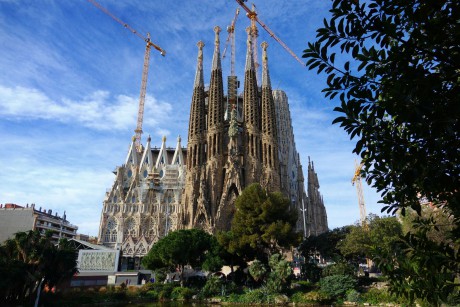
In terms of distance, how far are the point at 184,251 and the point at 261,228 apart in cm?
706

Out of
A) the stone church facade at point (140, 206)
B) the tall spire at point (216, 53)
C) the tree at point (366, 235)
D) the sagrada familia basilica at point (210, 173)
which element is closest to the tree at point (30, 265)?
the tree at point (366, 235)

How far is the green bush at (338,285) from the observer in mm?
24141

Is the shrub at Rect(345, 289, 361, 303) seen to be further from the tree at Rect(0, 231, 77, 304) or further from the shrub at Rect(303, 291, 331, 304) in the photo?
the tree at Rect(0, 231, 77, 304)

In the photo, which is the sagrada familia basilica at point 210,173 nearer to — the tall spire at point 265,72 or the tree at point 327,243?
the tall spire at point 265,72

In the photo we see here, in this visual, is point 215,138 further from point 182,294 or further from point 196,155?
point 182,294

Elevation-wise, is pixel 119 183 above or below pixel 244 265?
above

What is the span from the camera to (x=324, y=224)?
232 ft

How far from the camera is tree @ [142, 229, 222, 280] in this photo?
29141 millimetres

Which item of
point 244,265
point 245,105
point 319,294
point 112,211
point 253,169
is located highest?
point 245,105

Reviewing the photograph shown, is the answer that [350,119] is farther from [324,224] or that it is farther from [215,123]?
[324,224]

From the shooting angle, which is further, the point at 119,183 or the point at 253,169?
the point at 119,183

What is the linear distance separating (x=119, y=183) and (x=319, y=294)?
1878 inches

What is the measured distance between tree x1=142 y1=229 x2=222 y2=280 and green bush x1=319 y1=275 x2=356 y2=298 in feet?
29.9

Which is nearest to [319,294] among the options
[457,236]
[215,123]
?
[457,236]
